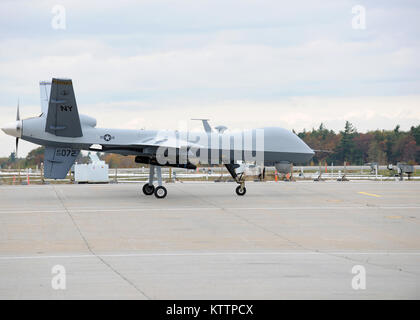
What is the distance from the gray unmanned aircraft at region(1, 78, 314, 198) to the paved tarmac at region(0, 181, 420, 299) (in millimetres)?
1947

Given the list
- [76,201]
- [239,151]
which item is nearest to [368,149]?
[239,151]

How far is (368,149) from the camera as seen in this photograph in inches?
3578

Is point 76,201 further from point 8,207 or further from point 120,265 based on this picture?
point 120,265

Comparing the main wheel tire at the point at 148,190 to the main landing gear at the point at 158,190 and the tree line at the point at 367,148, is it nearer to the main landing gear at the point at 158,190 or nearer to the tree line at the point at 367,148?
the main landing gear at the point at 158,190

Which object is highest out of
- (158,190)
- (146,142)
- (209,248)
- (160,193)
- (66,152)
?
(146,142)

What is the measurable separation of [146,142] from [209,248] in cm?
1243

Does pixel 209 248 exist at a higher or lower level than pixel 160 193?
lower

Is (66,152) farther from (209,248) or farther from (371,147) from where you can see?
(371,147)

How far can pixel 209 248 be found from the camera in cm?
1102

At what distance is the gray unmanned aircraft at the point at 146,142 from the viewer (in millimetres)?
21391

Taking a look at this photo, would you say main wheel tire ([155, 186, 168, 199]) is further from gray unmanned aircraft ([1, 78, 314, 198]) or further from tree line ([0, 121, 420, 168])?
tree line ([0, 121, 420, 168])

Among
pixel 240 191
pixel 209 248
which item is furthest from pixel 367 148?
pixel 209 248

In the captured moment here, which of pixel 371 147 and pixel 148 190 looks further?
pixel 371 147

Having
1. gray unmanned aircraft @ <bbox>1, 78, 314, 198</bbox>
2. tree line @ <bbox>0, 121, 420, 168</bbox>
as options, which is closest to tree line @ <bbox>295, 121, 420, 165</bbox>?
tree line @ <bbox>0, 121, 420, 168</bbox>
